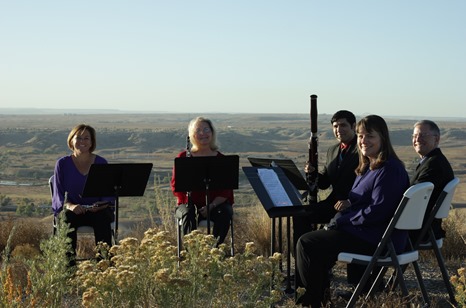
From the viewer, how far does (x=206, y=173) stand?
6984mm

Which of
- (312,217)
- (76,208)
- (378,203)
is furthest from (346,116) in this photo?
(76,208)

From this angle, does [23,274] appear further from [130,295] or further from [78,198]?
[130,295]

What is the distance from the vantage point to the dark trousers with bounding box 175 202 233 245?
24.6 ft

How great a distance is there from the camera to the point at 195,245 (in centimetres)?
439

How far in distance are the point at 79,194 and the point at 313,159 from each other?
237 cm

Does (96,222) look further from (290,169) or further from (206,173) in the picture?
(290,169)

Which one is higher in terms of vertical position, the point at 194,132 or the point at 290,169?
the point at 194,132

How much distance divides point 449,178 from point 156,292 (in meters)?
3.05

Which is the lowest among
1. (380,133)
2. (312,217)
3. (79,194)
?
(312,217)

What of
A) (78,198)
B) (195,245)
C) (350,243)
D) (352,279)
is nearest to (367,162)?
(350,243)

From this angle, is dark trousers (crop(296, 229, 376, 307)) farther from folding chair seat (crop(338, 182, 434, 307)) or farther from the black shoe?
the black shoe

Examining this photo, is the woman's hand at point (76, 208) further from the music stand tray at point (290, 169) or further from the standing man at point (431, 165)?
the standing man at point (431, 165)

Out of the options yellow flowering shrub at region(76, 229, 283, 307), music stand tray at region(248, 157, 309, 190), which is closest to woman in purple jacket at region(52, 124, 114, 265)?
music stand tray at region(248, 157, 309, 190)

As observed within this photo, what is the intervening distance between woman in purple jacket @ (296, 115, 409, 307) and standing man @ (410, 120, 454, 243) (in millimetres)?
547
